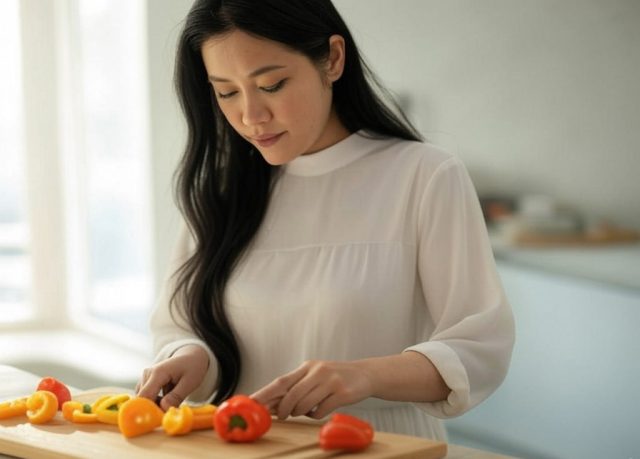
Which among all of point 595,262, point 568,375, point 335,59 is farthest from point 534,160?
point 335,59

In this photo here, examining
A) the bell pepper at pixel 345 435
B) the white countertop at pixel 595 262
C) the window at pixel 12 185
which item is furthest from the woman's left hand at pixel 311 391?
the window at pixel 12 185

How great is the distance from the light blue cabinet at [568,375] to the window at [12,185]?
2.36 meters

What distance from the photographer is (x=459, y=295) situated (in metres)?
1.56

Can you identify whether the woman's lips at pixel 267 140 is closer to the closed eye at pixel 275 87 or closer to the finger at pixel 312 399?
the closed eye at pixel 275 87

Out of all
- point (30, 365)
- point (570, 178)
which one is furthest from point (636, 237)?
point (30, 365)

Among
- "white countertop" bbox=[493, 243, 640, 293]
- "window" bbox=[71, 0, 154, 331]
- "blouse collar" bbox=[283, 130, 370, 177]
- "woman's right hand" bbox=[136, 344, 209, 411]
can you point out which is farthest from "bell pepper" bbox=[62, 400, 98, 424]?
"window" bbox=[71, 0, 154, 331]

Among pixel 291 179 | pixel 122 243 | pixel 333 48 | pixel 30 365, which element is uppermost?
pixel 333 48

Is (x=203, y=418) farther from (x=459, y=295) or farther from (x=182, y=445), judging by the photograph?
(x=459, y=295)

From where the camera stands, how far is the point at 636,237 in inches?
90.6

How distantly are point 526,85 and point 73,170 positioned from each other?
7.75ft

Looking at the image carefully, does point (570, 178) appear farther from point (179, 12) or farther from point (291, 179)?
point (179, 12)

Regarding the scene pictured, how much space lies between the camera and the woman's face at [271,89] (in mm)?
1542

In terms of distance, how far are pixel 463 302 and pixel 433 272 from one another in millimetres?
67

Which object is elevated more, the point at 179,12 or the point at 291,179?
the point at 179,12
